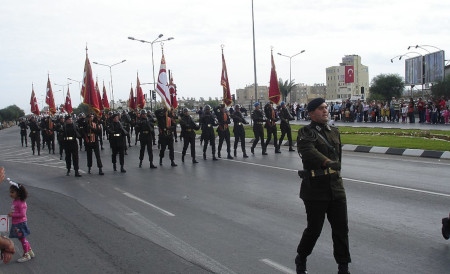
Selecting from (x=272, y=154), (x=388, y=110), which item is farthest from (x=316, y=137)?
(x=388, y=110)

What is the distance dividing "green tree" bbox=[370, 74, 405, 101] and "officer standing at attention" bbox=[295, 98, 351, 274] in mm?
79650

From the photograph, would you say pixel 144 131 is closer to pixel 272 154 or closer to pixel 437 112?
pixel 272 154

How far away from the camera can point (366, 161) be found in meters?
15.6

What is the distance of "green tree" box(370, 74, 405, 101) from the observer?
269ft

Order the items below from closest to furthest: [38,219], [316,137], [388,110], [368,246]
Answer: [316,137] → [368,246] → [38,219] → [388,110]

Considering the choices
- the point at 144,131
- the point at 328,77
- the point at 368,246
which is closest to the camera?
the point at 368,246

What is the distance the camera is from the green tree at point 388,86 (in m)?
82.1

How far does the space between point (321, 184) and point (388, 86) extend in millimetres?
82142

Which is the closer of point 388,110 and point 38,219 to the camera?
point 38,219

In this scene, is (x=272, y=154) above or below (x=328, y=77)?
below

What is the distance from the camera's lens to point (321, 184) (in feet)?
16.8

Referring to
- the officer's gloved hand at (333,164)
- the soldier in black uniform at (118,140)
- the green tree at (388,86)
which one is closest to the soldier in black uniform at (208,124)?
the soldier in black uniform at (118,140)

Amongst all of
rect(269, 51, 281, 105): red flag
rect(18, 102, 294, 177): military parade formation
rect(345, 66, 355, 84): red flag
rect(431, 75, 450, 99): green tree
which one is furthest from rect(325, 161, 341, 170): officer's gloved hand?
rect(431, 75, 450, 99): green tree

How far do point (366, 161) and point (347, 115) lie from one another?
2510cm
